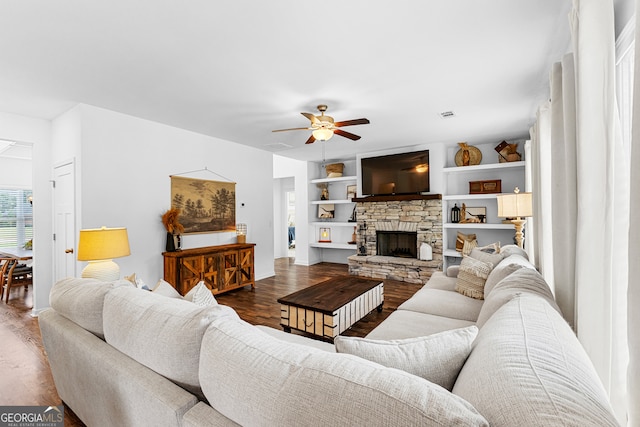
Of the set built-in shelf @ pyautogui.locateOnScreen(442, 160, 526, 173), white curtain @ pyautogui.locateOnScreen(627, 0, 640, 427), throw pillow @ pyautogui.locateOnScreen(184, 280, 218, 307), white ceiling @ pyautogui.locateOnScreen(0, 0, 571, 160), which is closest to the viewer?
white curtain @ pyautogui.locateOnScreen(627, 0, 640, 427)

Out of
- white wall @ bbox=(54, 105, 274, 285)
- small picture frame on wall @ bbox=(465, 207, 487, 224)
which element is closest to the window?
white wall @ bbox=(54, 105, 274, 285)

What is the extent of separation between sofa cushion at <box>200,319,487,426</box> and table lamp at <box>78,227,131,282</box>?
2119mm

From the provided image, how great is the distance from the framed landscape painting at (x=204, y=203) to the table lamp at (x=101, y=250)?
1.79 metres

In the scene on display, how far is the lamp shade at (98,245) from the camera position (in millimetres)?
2594

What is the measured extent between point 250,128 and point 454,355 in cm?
416

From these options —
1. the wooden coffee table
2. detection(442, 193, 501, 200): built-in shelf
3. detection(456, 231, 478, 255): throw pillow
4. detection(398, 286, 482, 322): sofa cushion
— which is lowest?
the wooden coffee table

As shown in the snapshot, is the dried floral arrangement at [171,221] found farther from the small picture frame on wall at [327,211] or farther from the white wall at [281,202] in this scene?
the white wall at [281,202]

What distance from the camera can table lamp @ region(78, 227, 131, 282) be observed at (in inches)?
102

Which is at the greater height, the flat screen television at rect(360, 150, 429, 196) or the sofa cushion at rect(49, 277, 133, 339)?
the flat screen television at rect(360, 150, 429, 196)

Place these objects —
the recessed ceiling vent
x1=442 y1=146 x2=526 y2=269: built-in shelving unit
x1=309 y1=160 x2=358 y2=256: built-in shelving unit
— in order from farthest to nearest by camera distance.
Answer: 1. x1=309 y1=160 x2=358 y2=256: built-in shelving unit
2. x1=442 y1=146 x2=526 y2=269: built-in shelving unit
3. the recessed ceiling vent

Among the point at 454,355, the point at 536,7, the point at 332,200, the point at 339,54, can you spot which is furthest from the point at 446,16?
the point at 332,200

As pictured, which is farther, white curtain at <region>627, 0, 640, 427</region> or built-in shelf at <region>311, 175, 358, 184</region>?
built-in shelf at <region>311, 175, 358, 184</region>

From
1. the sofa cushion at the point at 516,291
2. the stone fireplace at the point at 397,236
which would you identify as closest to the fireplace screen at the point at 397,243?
the stone fireplace at the point at 397,236

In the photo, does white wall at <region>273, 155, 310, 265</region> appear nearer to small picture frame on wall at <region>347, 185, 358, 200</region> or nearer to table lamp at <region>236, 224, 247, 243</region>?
small picture frame on wall at <region>347, 185, 358, 200</region>
